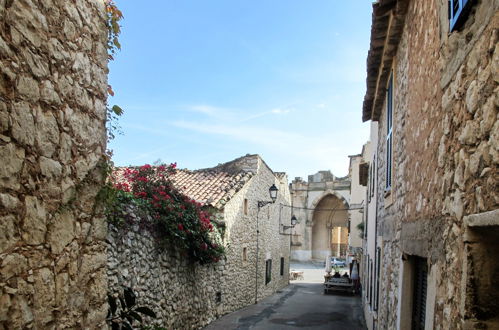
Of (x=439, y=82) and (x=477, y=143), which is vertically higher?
(x=439, y=82)

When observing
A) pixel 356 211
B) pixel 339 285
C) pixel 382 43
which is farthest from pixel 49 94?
pixel 356 211

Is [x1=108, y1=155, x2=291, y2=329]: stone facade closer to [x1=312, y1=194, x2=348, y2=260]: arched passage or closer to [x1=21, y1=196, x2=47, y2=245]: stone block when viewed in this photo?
[x1=21, y1=196, x2=47, y2=245]: stone block

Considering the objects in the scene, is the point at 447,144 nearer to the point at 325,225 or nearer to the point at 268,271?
the point at 268,271

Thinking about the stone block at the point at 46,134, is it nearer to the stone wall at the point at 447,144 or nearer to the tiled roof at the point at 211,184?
the stone wall at the point at 447,144

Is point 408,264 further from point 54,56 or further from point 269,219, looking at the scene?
point 269,219

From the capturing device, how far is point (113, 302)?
371 centimetres

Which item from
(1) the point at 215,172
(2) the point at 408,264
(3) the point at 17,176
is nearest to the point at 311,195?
(1) the point at 215,172

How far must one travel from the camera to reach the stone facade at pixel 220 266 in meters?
7.30

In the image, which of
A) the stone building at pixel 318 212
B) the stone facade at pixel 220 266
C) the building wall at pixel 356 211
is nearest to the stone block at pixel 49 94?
the stone facade at pixel 220 266

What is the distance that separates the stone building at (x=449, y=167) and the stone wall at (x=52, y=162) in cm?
238

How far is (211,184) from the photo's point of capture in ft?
46.6

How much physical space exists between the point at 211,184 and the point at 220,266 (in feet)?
10.6

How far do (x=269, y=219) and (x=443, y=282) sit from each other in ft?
54.0

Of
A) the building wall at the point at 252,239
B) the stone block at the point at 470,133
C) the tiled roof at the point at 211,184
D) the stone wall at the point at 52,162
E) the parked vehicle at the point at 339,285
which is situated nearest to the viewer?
the stone block at the point at 470,133
